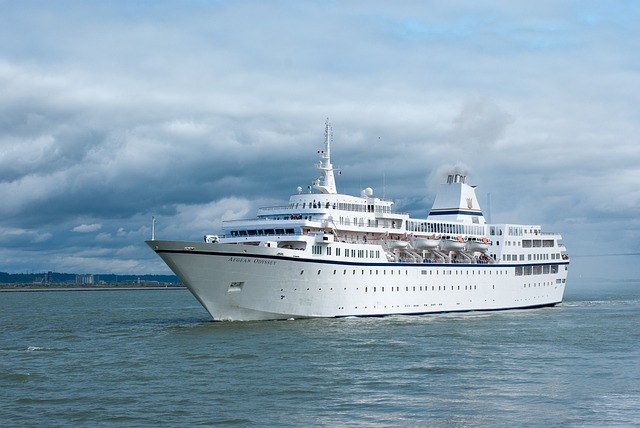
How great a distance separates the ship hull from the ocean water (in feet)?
4.16

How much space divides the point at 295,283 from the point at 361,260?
6060mm

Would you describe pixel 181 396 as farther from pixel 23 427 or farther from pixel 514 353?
pixel 514 353

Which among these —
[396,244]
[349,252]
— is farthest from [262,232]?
[396,244]

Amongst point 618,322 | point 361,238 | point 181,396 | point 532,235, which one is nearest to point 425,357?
point 181,396

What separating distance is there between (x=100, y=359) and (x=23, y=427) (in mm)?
12265

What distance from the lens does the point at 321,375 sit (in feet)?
95.3

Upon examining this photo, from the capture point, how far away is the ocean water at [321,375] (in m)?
22.7

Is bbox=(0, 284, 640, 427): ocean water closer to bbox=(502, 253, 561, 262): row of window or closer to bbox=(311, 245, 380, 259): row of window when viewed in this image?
bbox=(311, 245, 380, 259): row of window

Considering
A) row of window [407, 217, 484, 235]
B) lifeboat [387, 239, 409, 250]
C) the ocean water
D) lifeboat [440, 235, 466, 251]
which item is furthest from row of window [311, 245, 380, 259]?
lifeboat [440, 235, 466, 251]

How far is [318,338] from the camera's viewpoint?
38500mm

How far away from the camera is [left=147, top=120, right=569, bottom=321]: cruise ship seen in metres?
43.3

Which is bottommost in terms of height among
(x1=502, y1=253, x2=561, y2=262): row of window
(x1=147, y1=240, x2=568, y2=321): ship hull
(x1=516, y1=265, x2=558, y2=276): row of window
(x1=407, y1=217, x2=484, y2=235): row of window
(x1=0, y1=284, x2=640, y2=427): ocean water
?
(x1=0, y1=284, x2=640, y2=427): ocean water

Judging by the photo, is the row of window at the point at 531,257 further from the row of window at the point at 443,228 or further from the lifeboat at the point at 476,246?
the lifeboat at the point at 476,246

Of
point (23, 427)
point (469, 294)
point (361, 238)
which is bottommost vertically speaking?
point (23, 427)
